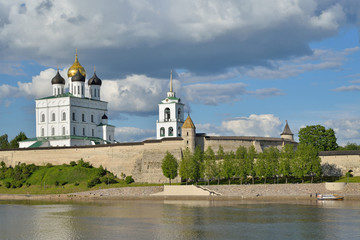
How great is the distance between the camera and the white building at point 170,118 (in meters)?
76.1

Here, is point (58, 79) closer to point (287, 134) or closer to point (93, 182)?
point (93, 182)

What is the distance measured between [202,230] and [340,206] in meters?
14.6

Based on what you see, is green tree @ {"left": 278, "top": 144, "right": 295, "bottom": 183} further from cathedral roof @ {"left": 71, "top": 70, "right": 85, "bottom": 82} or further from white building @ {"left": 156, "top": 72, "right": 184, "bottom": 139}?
cathedral roof @ {"left": 71, "top": 70, "right": 85, "bottom": 82}

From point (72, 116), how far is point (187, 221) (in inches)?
1593

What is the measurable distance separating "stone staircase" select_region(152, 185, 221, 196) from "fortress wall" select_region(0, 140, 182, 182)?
4068 millimetres

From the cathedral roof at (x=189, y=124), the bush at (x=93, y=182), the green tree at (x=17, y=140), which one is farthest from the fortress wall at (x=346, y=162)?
the green tree at (x=17, y=140)

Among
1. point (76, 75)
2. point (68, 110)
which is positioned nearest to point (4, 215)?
point (68, 110)

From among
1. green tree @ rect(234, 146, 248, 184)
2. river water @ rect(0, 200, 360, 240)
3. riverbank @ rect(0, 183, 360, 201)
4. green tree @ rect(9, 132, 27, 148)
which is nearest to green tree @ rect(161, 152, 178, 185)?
riverbank @ rect(0, 183, 360, 201)

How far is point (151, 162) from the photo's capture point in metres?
60.0

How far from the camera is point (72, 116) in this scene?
73.8 m

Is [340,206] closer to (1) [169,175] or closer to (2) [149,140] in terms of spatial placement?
(1) [169,175]

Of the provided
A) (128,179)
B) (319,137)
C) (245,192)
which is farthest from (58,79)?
(245,192)

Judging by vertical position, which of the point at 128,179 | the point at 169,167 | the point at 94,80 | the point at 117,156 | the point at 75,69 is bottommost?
the point at 128,179

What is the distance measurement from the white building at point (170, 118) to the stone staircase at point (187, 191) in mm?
21454
